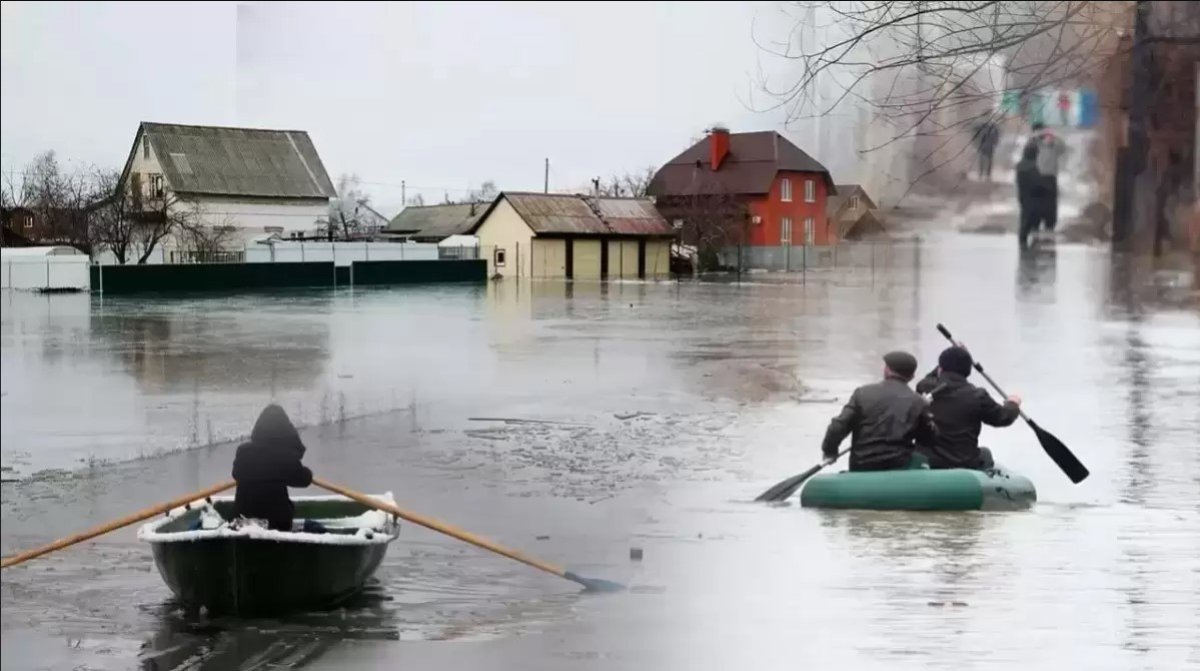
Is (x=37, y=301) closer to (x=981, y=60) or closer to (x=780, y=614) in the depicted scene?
(x=780, y=614)

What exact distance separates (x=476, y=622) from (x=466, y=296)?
2.65 feet

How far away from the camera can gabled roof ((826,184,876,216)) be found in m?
3.31

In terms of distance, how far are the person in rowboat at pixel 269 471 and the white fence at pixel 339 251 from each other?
13.5 inches

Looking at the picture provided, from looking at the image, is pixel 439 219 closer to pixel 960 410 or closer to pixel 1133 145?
pixel 960 410

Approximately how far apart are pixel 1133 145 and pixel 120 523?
2633mm

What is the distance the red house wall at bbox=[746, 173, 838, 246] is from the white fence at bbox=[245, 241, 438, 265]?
0.92 metres

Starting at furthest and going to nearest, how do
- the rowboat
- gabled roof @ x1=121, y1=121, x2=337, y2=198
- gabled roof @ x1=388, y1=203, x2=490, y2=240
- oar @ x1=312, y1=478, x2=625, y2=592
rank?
gabled roof @ x1=388, y1=203, x2=490, y2=240 → oar @ x1=312, y1=478, x2=625, y2=592 → the rowboat → gabled roof @ x1=121, y1=121, x2=337, y2=198

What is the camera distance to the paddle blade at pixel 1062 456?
146 inches

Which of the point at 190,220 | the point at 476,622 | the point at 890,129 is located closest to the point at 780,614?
the point at 476,622

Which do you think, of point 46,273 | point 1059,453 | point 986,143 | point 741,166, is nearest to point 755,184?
point 741,166

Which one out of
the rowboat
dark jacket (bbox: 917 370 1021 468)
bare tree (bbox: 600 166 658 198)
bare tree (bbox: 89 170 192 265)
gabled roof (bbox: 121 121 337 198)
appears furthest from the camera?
dark jacket (bbox: 917 370 1021 468)

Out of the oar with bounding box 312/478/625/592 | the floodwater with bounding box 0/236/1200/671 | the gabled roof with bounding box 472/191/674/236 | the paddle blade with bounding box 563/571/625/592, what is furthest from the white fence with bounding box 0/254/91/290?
the paddle blade with bounding box 563/571/625/592

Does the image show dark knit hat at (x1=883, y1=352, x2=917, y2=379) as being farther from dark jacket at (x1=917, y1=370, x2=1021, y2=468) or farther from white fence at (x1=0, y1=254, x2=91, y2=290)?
white fence at (x1=0, y1=254, x2=91, y2=290)

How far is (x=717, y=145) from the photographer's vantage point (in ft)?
10.9
